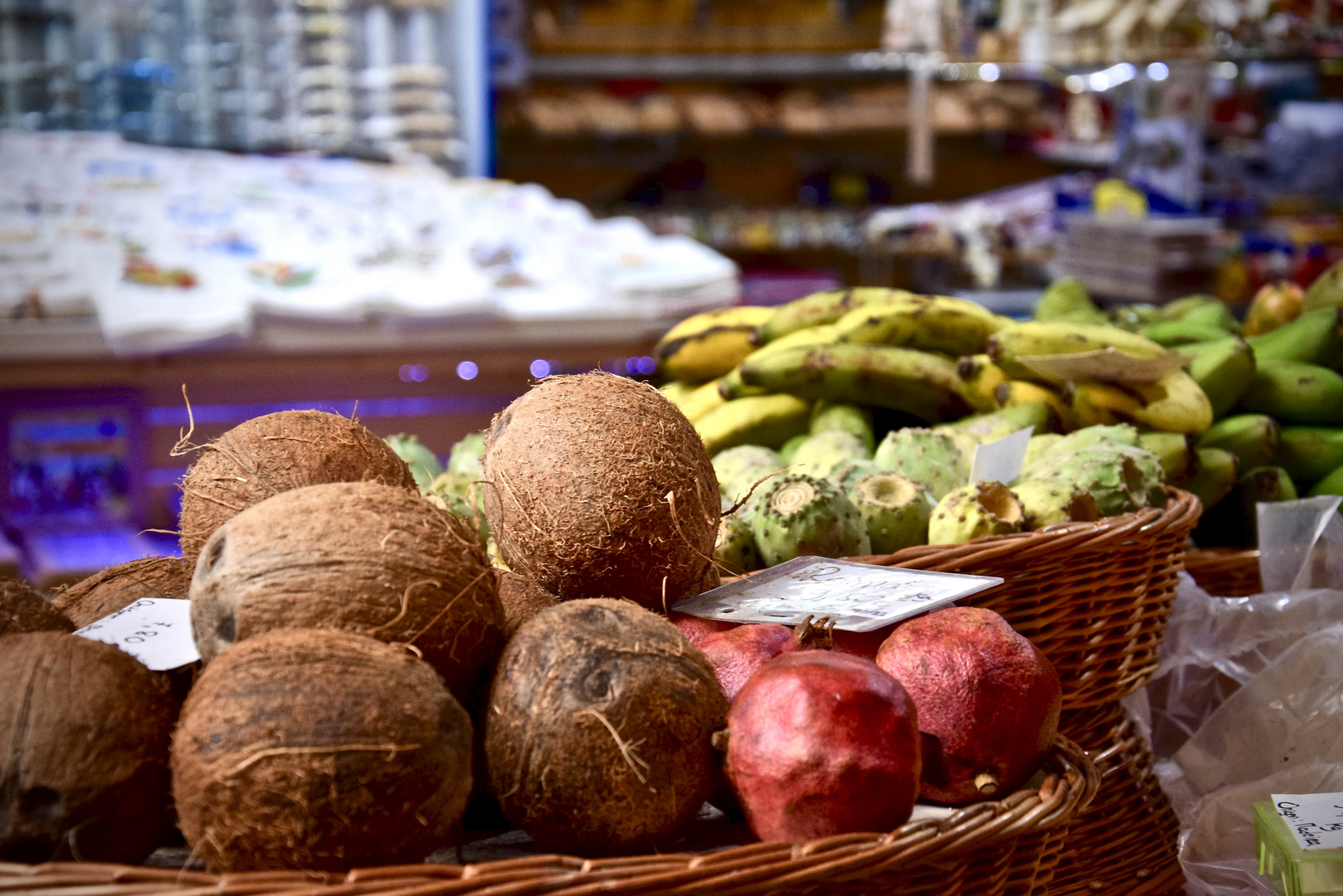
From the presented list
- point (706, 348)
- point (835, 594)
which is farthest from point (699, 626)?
point (706, 348)

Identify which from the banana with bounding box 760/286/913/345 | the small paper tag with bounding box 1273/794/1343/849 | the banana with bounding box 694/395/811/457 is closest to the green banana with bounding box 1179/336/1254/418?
the banana with bounding box 760/286/913/345

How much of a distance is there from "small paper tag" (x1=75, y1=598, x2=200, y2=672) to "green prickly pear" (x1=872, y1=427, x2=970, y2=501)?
0.95 metres

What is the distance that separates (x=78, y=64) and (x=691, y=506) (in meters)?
3.93

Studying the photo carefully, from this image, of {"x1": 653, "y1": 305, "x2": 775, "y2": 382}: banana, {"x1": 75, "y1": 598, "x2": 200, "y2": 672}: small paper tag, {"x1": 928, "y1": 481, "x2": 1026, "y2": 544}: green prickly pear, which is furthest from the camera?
{"x1": 653, "y1": 305, "x2": 775, "y2": 382}: banana

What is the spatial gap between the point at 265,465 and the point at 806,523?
2.04ft

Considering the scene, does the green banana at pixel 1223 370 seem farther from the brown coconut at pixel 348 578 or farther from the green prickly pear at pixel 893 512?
the brown coconut at pixel 348 578

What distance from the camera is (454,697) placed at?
2.97 ft

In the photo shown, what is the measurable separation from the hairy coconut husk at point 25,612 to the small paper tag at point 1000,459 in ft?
3.52

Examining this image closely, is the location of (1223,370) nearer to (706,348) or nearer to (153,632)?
(706,348)

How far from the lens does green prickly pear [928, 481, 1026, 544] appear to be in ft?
4.66

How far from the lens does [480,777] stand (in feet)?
3.07

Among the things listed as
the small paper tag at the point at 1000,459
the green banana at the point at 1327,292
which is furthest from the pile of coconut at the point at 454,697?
the green banana at the point at 1327,292

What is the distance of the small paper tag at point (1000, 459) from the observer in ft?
5.10

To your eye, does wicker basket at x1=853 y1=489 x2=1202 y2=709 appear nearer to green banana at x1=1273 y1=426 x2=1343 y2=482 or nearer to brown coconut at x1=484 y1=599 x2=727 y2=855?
brown coconut at x1=484 y1=599 x2=727 y2=855
